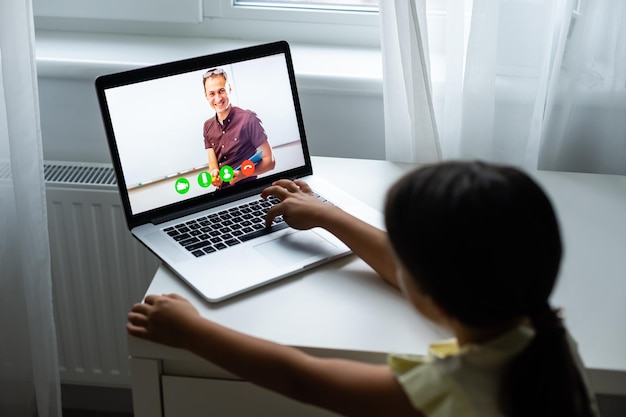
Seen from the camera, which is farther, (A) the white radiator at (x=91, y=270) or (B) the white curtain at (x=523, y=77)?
(A) the white radiator at (x=91, y=270)

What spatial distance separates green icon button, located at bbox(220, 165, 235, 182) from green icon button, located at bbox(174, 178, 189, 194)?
55 mm

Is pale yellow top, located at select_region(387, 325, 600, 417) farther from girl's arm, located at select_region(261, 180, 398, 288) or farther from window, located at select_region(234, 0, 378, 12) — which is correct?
window, located at select_region(234, 0, 378, 12)

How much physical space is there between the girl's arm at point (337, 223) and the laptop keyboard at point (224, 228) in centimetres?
2

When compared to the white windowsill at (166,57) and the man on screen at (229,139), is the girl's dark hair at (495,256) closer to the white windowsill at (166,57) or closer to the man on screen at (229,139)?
the man on screen at (229,139)

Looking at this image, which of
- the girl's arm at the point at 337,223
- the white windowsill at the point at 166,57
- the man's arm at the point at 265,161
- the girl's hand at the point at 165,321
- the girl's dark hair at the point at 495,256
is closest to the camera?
the girl's dark hair at the point at 495,256

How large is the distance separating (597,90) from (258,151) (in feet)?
1.84

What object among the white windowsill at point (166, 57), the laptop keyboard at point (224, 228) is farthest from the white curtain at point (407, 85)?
the laptop keyboard at point (224, 228)

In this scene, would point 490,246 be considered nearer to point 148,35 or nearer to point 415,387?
point 415,387

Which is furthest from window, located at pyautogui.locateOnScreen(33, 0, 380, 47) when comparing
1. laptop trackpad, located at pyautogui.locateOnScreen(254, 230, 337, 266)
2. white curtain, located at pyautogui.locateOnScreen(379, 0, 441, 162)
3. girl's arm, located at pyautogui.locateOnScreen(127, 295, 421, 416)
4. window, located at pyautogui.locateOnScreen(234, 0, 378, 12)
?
girl's arm, located at pyautogui.locateOnScreen(127, 295, 421, 416)

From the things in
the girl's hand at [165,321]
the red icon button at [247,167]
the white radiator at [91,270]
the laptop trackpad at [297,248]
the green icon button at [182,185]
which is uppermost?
the red icon button at [247,167]

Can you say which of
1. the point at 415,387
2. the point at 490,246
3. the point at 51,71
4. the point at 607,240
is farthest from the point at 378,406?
the point at 51,71

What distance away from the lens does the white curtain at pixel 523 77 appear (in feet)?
4.10

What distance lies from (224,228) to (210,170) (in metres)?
0.11

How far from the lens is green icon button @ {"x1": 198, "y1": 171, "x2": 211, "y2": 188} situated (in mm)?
1180
